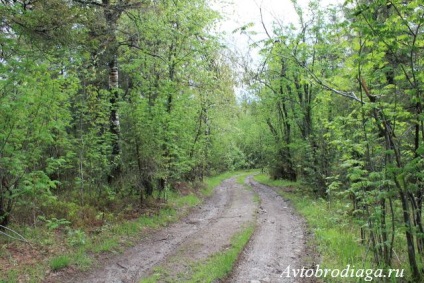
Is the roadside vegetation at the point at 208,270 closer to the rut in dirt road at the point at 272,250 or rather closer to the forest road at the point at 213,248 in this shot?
the forest road at the point at 213,248

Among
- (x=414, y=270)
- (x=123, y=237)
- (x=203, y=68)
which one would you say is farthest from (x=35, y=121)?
(x=203, y=68)

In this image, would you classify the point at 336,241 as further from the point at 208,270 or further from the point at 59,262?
the point at 59,262

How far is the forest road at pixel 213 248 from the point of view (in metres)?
6.31

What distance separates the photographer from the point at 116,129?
1127 cm

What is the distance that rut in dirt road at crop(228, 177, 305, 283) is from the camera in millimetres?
6277

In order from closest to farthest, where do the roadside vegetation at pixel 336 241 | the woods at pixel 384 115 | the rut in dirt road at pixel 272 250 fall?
the woods at pixel 384 115 → the roadside vegetation at pixel 336 241 → the rut in dirt road at pixel 272 250

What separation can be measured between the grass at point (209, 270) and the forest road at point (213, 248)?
0.11 metres

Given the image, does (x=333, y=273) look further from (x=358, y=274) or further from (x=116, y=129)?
(x=116, y=129)

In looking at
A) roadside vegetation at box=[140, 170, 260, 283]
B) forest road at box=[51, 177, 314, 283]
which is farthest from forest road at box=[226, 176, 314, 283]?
roadside vegetation at box=[140, 170, 260, 283]

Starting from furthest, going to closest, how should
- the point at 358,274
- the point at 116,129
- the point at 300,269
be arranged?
1. the point at 116,129
2. the point at 300,269
3. the point at 358,274

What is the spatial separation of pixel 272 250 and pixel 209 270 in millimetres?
2088

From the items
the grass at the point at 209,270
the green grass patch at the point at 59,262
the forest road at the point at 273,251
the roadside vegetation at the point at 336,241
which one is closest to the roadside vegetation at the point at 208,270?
the grass at the point at 209,270

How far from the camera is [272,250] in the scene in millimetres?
7770

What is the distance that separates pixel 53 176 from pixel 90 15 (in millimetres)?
6825
